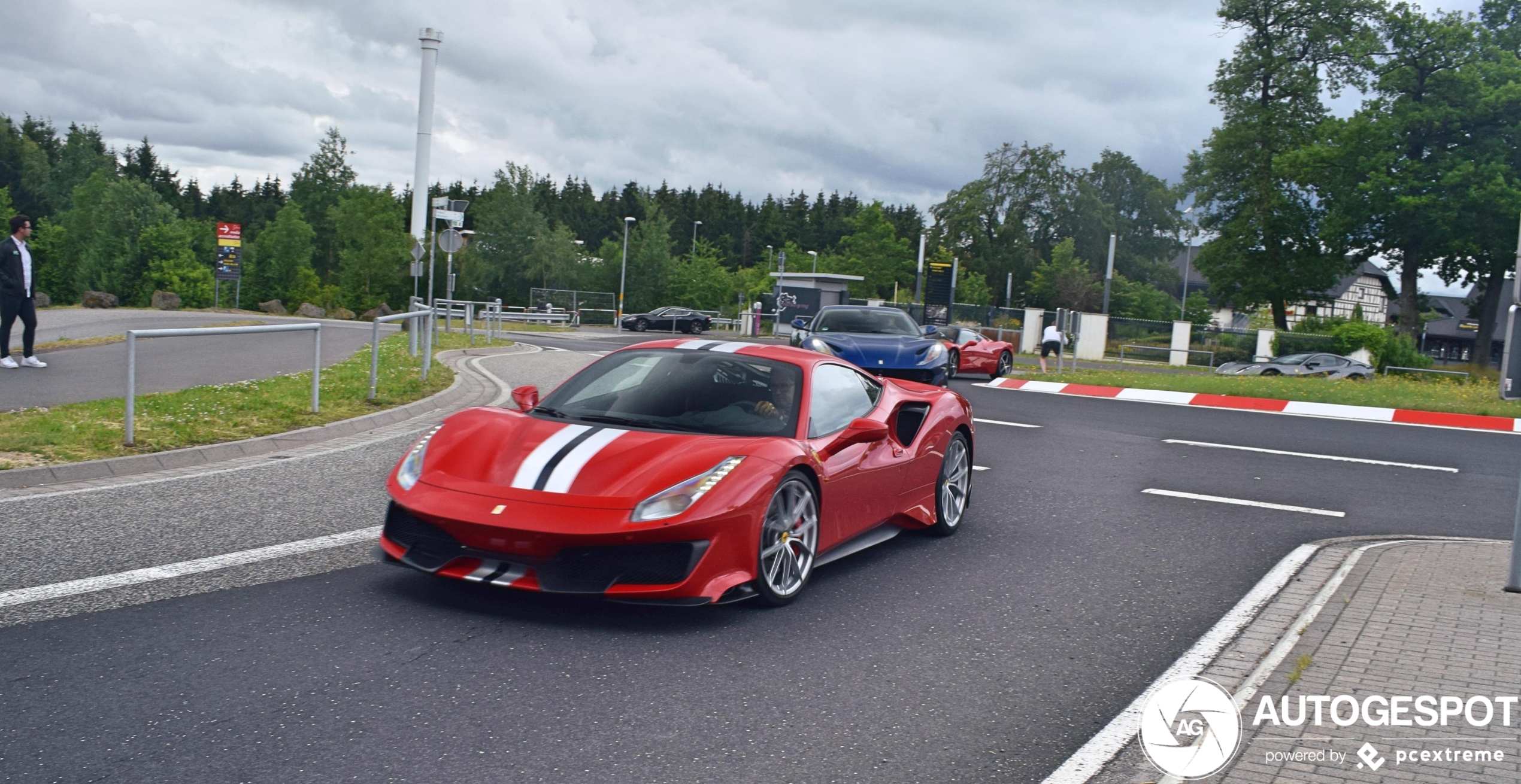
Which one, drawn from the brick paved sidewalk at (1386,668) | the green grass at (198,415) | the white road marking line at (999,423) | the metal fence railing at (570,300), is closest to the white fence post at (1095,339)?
the metal fence railing at (570,300)

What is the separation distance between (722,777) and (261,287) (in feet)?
244

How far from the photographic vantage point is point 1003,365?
2458cm

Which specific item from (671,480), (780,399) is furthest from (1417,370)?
(671,480)

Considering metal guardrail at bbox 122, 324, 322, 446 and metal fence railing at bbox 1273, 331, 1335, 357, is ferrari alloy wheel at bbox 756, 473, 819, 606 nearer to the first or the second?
metal guardrail at bbox 122, 324, 322, 446

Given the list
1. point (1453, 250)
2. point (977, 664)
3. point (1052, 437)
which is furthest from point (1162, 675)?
point (1453, 250)

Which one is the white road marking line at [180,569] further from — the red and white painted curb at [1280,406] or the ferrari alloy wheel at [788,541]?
the red and white painted curb at [1280,406]

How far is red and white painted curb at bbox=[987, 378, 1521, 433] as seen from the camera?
1666 centimetres

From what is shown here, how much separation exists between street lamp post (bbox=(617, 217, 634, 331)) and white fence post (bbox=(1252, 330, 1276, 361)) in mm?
30014

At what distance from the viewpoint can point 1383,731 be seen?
3672mm

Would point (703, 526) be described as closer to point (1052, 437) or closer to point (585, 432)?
point (585, 432)

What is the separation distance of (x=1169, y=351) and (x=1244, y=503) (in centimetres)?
3761

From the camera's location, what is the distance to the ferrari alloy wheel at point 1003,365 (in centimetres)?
2377

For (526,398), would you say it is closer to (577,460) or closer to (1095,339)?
(577,460)

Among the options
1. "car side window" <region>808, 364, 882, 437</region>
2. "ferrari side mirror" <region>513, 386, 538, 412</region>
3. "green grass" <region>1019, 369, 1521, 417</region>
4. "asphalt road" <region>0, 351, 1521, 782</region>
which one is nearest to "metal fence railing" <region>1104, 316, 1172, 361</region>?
"green grass" <region>1019, 369, 1521, 417</region>
